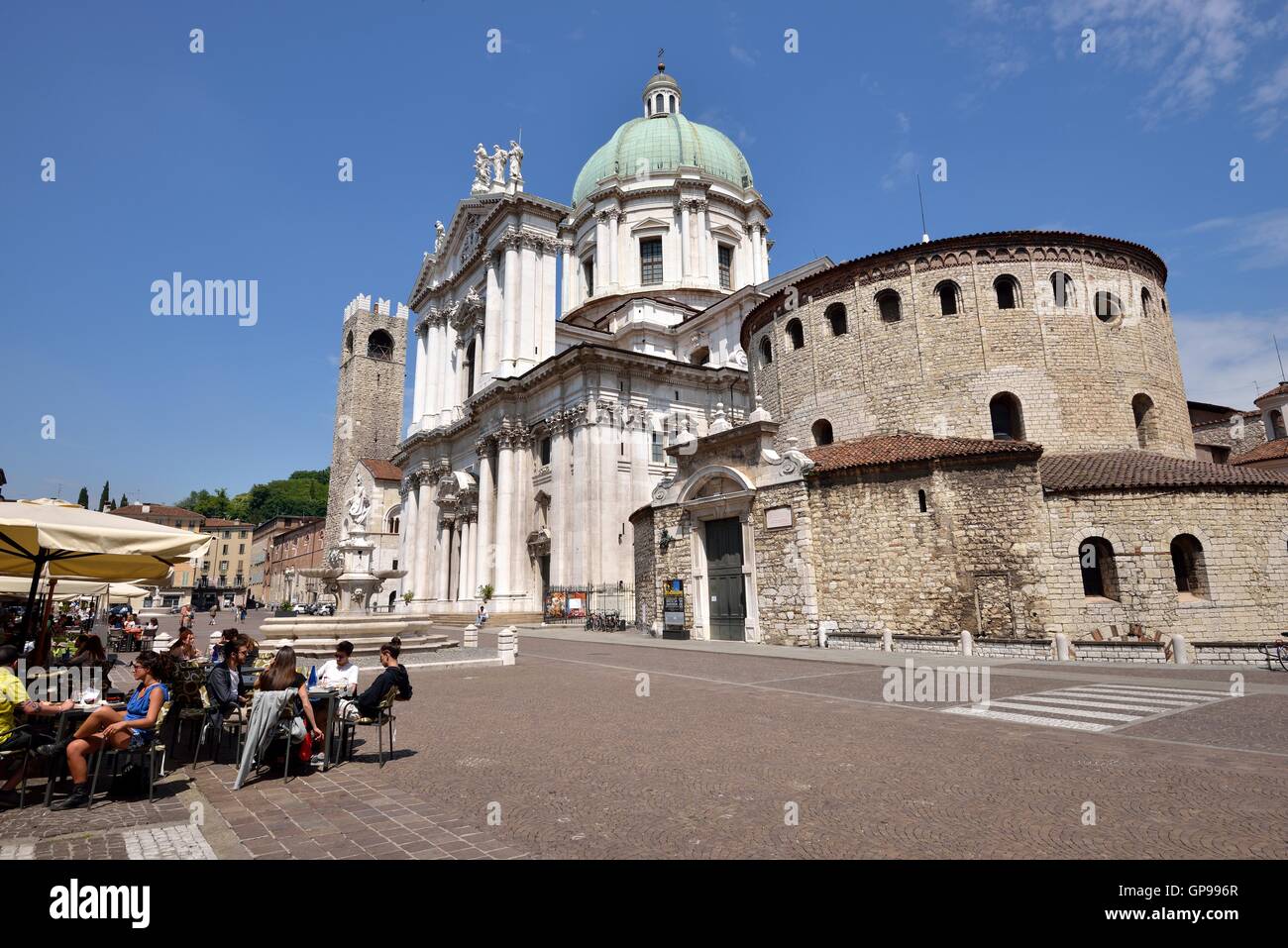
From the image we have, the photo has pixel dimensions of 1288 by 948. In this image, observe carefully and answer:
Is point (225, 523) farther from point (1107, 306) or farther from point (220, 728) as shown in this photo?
point (1107, 306)

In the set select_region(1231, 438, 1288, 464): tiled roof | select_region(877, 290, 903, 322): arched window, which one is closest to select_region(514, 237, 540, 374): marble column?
select_region(877, 290, 903, 322): arched window

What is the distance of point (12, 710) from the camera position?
18.9 ft

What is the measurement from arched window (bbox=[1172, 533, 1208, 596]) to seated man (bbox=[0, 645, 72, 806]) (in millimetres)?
23896

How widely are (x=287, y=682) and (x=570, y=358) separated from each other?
32157mm

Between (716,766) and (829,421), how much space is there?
22.6m

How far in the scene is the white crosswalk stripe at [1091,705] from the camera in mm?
8859

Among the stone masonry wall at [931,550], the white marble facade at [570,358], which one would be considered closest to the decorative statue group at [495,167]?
the white marble facade at [570,358]

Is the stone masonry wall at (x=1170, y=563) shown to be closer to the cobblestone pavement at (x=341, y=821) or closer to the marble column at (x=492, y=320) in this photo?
the cobblestone pavement at (x=341, y=821)

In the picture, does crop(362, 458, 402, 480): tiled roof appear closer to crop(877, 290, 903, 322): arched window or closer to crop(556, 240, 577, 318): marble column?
crop(556, 240, 577, 318): marble column

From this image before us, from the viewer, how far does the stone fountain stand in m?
18.7

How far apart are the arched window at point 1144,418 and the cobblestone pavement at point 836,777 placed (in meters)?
15.7

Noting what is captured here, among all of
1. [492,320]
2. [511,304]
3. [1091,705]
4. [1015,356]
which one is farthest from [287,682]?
[492,320]

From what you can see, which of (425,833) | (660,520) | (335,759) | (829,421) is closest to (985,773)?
(425,833)
